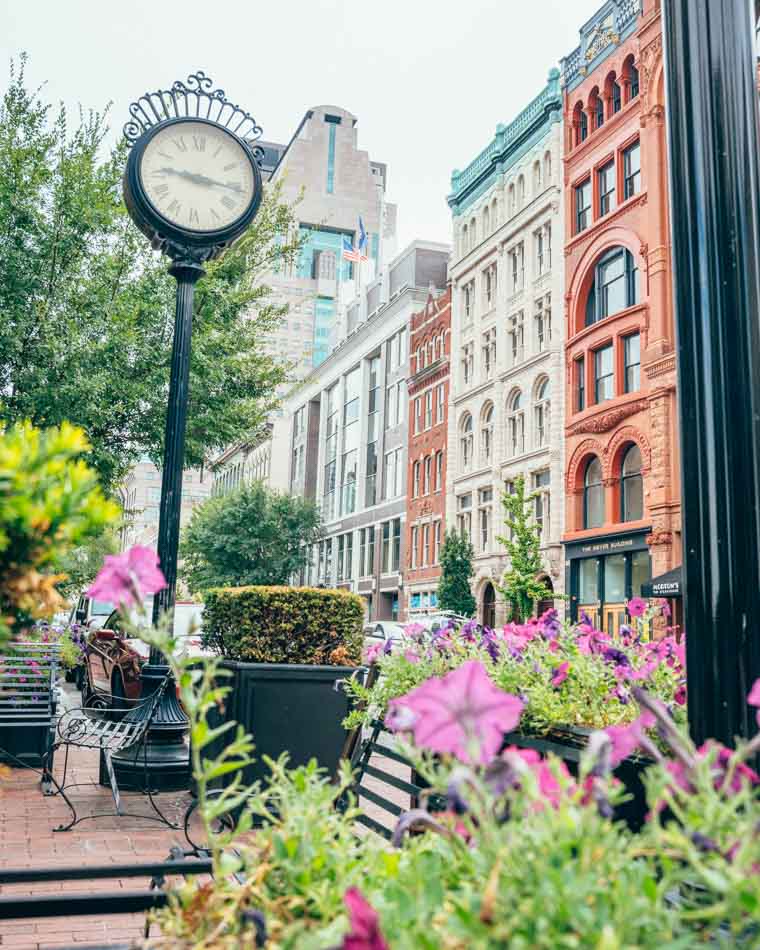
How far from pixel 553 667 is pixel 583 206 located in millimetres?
34754

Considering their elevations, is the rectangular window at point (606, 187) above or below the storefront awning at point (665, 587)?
above

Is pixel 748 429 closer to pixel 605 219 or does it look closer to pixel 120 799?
pixel 120 799

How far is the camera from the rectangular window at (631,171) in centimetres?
3281

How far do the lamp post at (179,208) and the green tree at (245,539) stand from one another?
153ft

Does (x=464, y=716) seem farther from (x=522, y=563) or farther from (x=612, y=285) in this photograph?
(x=612, y=285)

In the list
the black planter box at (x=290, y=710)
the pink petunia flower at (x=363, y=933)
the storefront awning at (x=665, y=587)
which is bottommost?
the black planter box at (x=290, y=710)

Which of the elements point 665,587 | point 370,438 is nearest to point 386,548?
point 370,438

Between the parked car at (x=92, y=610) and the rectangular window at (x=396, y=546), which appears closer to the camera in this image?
the parked car at (x=92, y=610)

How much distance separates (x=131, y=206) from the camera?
26.3 feet

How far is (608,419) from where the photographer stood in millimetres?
31953

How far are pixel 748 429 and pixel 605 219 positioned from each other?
33.7 m

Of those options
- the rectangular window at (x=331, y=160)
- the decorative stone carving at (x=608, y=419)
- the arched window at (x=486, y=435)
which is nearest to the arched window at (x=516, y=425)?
the arched window at (x=486, y=435)

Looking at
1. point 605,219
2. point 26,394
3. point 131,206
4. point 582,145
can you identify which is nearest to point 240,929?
point 131,206

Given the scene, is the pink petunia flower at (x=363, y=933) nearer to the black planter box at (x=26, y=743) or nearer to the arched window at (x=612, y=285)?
the black planter box at (x=26, y=743)
